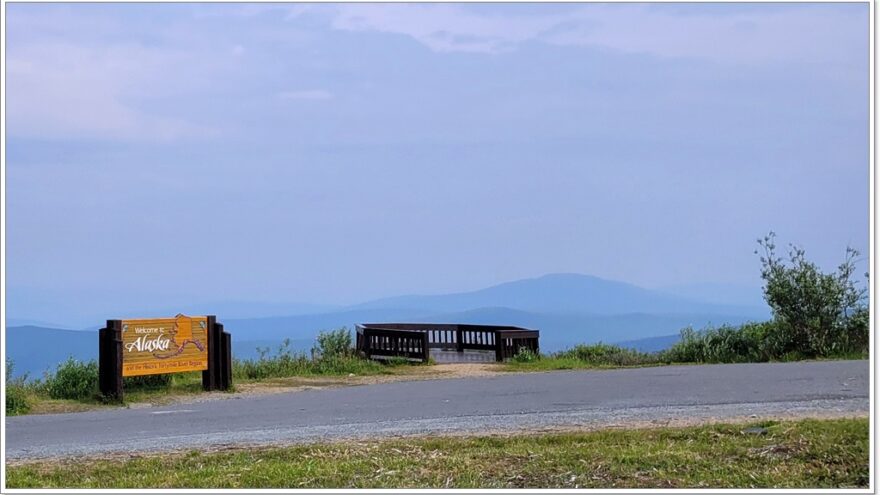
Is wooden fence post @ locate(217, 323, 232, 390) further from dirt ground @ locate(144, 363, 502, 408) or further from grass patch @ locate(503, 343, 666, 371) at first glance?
grass patch @ locate(503, 343, 666, 371)

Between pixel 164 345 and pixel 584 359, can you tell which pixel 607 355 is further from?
pixel 164 345

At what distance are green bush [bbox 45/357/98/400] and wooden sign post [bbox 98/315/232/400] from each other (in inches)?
10.7

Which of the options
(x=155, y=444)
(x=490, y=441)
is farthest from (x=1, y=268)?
(x=490, y=441)

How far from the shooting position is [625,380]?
1462 cm

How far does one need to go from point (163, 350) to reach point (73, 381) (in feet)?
4.27

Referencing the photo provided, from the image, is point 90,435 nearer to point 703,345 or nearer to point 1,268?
point 1,268

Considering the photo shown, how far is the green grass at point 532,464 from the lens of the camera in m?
7.48

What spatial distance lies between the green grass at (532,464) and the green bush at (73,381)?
5980 mm

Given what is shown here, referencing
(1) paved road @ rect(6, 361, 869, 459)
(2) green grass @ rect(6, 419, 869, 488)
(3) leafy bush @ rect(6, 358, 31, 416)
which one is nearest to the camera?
(2) green grass @ rect(6, 419, 869, 488)

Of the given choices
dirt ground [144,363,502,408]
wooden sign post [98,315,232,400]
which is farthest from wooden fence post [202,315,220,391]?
dirt ground [144,363,502,408]

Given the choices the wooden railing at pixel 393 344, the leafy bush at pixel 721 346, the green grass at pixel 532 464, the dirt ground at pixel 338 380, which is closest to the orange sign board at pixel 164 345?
the dirt ground at pixel 338 380

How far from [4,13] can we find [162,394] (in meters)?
6.69

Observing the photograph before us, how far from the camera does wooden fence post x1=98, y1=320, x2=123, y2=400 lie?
14453 millimetres

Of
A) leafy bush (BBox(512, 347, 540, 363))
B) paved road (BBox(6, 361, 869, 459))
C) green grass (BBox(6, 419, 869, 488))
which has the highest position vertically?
leafy bush (BBox(512, 347, 540, 363))
